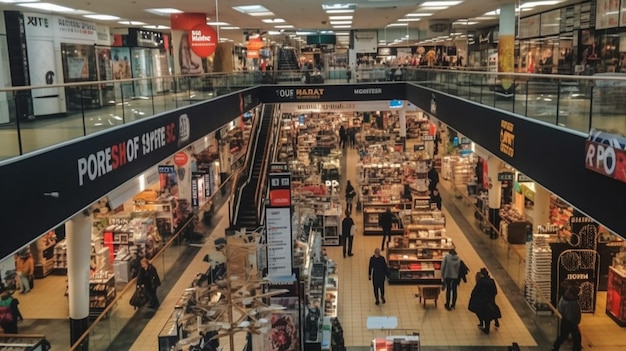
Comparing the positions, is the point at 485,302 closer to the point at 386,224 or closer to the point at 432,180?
the point at 386,224

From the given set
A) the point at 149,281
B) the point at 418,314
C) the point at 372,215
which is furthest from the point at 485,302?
the point at 372,215

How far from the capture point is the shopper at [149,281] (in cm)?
1162

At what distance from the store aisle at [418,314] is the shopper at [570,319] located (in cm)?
73

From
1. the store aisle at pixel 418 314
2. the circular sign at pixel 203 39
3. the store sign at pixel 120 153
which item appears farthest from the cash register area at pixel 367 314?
the circular sign at pixel 203 39

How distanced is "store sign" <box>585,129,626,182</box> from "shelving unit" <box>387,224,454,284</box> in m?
7.62

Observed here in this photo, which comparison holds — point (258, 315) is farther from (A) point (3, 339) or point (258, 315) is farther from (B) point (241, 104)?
(B) point (241, 104)

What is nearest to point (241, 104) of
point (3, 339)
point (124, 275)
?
point (124, 275)

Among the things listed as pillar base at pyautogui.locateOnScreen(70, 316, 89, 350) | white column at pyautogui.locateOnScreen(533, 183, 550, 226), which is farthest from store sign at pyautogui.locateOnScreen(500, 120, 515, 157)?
pillar base at pyautogui.locateOnScreen(70, 316, 89, 350)

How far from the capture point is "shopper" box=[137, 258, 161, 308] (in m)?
11.6

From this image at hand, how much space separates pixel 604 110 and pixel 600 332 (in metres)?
5.66

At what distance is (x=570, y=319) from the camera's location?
961 centimetres

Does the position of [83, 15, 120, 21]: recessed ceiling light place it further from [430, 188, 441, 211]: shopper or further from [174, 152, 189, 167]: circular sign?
[430, 188, 441, 211]: shopper

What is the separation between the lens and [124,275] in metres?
12.6

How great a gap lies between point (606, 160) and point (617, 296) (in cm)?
621
